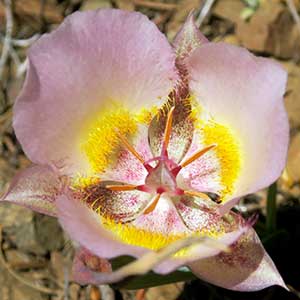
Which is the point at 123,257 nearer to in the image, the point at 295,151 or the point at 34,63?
the point at 34,63

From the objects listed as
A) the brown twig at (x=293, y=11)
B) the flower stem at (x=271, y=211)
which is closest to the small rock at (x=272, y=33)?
the brown twig at (x=293, y=11)

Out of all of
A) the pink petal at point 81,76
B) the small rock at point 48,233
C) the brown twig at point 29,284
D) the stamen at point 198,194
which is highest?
the pink petal at point 81,76

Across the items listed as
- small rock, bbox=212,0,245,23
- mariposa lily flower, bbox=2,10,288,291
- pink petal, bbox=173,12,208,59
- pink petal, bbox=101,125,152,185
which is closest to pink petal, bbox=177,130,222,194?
mariposa lily flower, bbox=2,10,288,291

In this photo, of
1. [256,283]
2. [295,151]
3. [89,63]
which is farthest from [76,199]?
[295,151]

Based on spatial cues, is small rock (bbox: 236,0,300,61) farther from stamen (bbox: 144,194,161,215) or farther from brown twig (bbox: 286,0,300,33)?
stamen (bbox: 144,194,161,215)

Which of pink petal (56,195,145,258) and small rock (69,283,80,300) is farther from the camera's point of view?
small rock (69,283,80,300)

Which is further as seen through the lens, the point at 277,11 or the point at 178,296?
the point at 277,11

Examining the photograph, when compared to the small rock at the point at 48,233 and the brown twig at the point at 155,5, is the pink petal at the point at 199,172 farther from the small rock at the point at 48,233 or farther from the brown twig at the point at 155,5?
the brown twig at the point at 155,5
